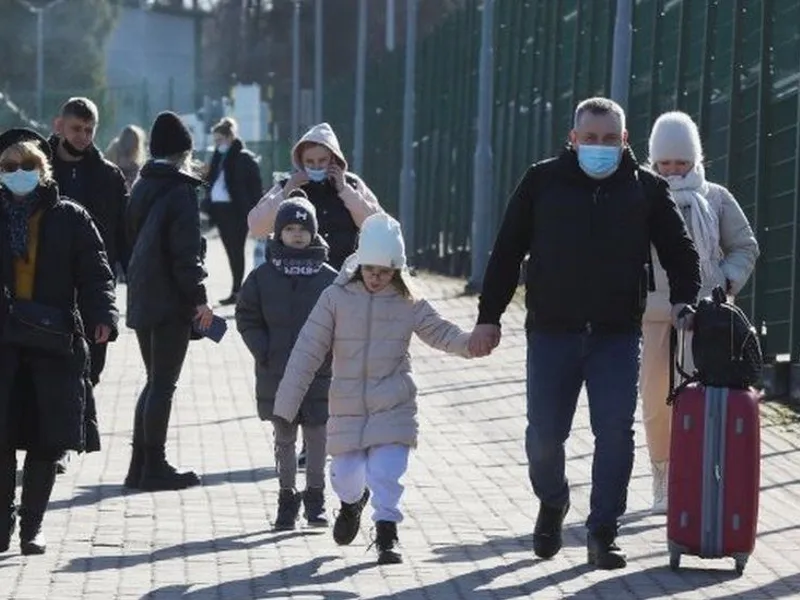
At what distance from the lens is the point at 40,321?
35.5ft

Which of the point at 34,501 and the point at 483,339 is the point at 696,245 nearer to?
the point at 483,339

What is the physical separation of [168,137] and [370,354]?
2.88 m

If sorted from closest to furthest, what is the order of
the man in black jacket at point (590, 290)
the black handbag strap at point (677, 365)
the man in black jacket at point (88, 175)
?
the man in black jacket at point (590, 290), the black handbag strap at point (677, 365), the man in black jacket at point (88, 175)

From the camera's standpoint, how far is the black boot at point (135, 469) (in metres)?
13.5

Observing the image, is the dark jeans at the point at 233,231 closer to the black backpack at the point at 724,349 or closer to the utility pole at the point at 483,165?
the utility pole at the point at 483,165

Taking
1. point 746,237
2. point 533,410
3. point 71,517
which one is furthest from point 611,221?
point 71,517

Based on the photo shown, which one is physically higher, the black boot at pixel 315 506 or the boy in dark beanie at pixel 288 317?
the boy in dark beanie at pixel 288 317

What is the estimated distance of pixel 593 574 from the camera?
10.5 meters

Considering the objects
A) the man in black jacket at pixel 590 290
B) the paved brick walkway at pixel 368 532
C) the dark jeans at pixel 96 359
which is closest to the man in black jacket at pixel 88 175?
the dark jeans at pixel 96 359

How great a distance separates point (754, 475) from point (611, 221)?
41.8 inches

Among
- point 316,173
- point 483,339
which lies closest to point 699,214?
point 483,339

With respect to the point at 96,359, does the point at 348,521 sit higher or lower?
lower

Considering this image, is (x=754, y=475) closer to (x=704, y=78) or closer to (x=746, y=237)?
(x=746, y=237)

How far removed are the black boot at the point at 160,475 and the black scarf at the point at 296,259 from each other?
1.54 metres
